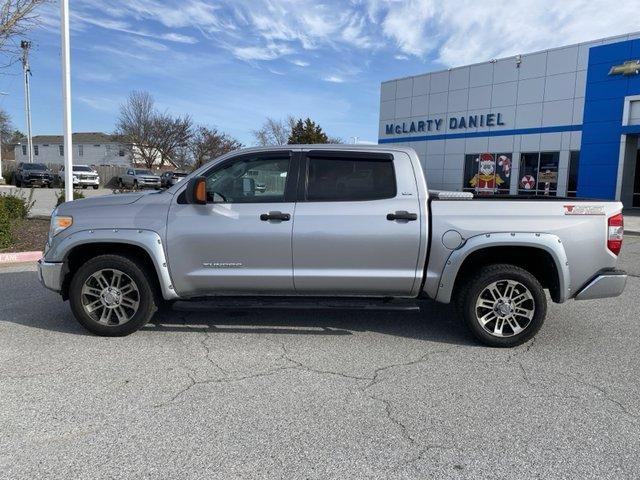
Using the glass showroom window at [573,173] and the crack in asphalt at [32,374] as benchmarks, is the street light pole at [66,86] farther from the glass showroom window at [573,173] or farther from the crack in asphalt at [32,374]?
the glass showroom window at [573,173]

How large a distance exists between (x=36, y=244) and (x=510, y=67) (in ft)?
80.4

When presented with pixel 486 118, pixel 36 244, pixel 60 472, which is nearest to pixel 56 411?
pixel 60 472

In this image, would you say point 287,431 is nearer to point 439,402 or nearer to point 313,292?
point 439,402

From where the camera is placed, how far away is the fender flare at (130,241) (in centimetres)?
479

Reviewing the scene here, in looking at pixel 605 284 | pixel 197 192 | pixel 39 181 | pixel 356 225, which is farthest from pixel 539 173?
pixel 39 181

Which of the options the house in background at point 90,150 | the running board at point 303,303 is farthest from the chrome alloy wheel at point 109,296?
the house in background at point 90,150

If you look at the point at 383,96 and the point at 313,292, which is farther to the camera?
the point at 383,96

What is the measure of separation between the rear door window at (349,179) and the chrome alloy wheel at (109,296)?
201cm

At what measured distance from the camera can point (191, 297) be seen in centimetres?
502

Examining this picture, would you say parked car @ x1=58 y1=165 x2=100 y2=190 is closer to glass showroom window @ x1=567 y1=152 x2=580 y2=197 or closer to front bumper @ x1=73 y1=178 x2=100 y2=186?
front bumper @ x1=73 y1=178 x2=100 y2=186

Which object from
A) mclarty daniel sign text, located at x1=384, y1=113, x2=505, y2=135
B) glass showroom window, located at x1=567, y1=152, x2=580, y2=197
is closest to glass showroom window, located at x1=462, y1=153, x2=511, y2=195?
mclarty daniel sign text, located at x1=384, y1=113, x2=505, y2=135

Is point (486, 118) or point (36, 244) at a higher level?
point (486, 118)

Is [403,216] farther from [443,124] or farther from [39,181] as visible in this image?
[39,181]

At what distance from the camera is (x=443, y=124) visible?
2967 centimetres
